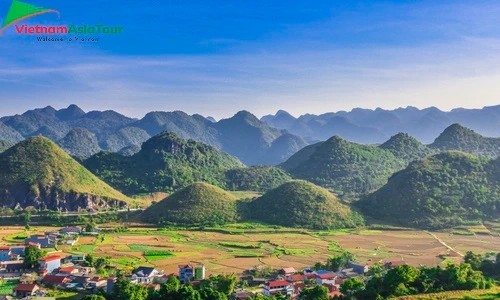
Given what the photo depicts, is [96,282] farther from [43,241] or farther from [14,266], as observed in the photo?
[43,241]

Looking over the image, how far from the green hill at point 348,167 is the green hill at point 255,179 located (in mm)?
5544

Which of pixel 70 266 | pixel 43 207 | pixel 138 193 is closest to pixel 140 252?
pixel 70 266

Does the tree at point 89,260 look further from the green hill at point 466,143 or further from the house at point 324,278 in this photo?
the green hill at point 466,143

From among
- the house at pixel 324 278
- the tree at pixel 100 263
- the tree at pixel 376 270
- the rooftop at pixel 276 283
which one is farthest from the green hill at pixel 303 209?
the rooftop at pixel 276 283

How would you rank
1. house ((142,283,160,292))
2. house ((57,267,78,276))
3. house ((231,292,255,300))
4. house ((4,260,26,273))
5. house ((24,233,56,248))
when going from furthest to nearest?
1. house ((24,233,56,248))
2. house ((4,260,26,273))
3. house ((57,267,78,276))
4. house ((142,283,160,292))
5. house ((231,292,255,300))

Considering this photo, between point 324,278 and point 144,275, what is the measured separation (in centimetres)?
1521

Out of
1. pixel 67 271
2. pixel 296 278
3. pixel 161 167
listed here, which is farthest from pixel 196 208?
pixel 161 167

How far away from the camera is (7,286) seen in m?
36.6

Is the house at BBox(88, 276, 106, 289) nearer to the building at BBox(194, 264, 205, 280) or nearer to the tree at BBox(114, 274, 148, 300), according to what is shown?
the tree at BBox(114, 274, 148, 300)

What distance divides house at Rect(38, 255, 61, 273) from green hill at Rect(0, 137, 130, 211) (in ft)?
141

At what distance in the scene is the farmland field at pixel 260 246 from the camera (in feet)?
159

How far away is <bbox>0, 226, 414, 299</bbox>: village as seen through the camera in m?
35.7

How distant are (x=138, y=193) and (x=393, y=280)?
83.7m

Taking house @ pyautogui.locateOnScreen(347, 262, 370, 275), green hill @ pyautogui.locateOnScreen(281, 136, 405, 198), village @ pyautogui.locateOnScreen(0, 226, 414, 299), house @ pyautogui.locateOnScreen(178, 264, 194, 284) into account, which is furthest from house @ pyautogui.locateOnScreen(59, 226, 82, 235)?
green hill @ pyautogui.locateOnScreen(281, 136, 405, 198)
